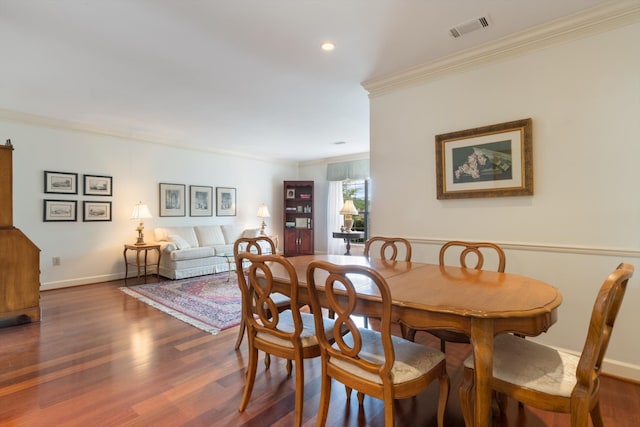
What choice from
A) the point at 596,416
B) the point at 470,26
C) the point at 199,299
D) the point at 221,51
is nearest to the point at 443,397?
the point at 596,416

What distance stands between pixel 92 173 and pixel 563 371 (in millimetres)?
5910

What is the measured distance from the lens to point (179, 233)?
5.66m

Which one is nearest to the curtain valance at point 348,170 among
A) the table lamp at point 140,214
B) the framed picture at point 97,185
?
the table lamp at point 140,214

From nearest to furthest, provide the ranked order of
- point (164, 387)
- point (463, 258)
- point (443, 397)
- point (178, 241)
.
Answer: point (443, 397), point (164, 387), point (463, 258), point (178, 241)

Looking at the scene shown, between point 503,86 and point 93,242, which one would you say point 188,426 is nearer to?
point 503,86

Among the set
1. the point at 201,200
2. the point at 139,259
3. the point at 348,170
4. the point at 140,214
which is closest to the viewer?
the point at 140,214

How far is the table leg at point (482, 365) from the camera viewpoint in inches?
49.1

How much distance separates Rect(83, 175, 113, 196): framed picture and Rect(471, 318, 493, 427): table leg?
218 inches

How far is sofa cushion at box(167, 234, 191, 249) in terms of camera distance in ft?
17.2

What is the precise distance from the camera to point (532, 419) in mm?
1717

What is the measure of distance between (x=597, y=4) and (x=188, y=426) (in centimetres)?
359

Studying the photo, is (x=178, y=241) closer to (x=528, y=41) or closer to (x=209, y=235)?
(x=209, y=235)

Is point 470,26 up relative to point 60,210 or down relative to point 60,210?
up

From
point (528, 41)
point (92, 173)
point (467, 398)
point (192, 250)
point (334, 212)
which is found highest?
point (528, 41)
